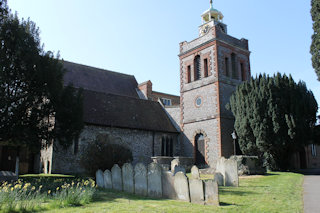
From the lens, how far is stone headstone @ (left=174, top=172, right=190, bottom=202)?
8.37m

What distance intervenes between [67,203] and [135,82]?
2764cm

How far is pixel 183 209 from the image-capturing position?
6.96 m

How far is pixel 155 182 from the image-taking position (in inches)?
376

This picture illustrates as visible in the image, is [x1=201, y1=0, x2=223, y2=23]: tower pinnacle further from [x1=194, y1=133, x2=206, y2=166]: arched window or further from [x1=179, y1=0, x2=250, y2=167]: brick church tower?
[x1=194, y1=133, x2=206, y2=166]: arched window

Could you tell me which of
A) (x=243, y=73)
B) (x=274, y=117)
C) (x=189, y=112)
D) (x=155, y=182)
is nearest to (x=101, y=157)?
(x=155, y=182)

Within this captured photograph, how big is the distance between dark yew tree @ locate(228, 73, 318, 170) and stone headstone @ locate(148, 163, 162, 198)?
39.7ft

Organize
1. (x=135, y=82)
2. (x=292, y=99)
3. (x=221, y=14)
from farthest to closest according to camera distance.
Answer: (x=135, y=82), (x=221, y=14), (x=292, y=99)

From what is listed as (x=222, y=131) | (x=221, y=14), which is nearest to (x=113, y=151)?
(x=222, y=131)

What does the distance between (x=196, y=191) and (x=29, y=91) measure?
466 inches

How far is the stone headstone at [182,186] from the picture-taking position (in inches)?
329

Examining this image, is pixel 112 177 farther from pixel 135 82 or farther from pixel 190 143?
pixel 135 82

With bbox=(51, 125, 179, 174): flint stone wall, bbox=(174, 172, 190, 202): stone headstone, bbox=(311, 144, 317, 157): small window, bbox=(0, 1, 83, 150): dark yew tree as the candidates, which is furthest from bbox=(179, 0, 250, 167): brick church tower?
bbox=(174, 172, 190, 202): stone headstone

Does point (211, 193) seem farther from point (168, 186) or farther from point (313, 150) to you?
point (313, 150)

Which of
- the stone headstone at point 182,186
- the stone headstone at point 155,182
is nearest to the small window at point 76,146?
the stone headstone at point 155,182
